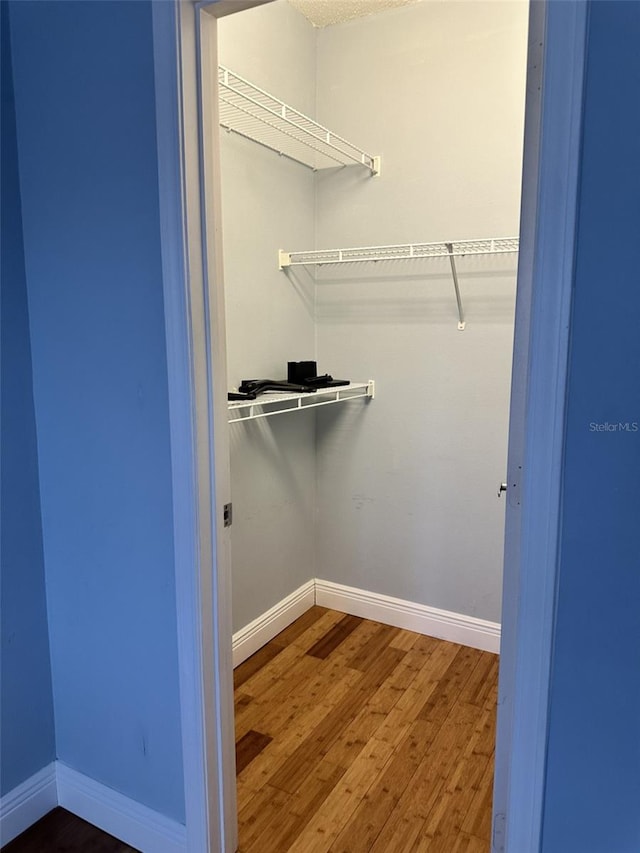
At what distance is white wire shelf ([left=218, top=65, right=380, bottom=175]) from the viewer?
208 cm

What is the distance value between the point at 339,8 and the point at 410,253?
1032 millimetres

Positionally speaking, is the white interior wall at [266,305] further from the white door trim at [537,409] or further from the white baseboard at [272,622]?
the white door trim at [537,409]

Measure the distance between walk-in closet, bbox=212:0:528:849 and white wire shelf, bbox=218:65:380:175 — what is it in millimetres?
11

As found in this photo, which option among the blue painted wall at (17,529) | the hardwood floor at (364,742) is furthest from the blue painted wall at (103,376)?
the hardwood floor at (364,742)

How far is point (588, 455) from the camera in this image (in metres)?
0.99

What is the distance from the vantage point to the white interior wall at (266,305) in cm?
229

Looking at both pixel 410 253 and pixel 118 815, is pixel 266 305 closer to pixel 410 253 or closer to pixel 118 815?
pixel 410 253

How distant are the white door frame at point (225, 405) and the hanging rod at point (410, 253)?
48.5 inches

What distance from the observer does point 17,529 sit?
163 centimetres

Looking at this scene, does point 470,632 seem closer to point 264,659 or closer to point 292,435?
point 264,659

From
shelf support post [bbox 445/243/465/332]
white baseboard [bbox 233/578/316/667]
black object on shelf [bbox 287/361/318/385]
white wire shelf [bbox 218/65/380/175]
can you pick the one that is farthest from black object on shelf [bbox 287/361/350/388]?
white baseboard [bbox 233/578/316/667]

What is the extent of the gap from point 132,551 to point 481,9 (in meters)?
2.36

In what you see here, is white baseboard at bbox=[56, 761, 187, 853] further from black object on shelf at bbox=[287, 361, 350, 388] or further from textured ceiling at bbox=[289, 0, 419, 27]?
textured ceiling at bbox=[289, 0, 419, 27]

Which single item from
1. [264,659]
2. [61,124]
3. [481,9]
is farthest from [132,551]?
[481,9]
